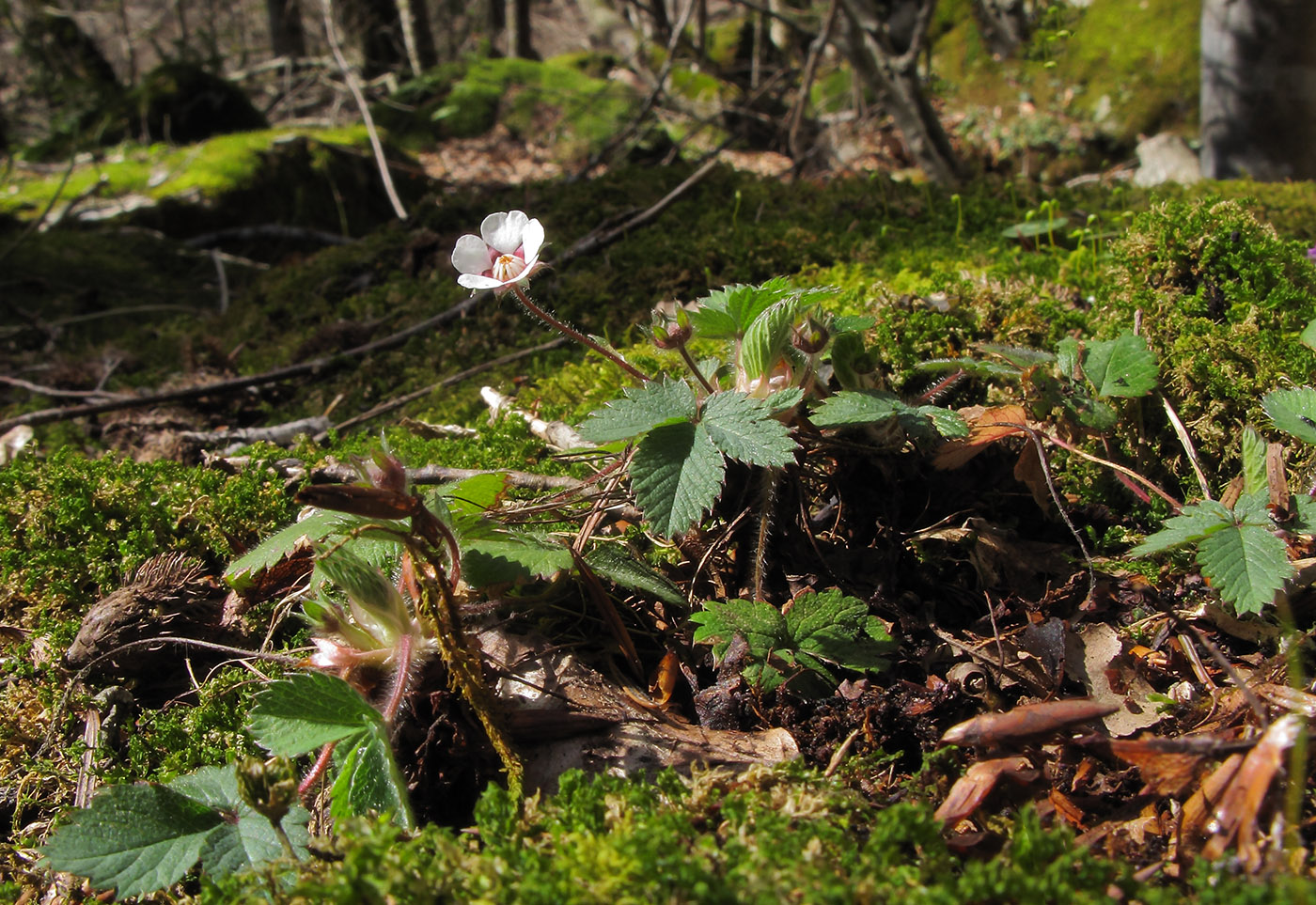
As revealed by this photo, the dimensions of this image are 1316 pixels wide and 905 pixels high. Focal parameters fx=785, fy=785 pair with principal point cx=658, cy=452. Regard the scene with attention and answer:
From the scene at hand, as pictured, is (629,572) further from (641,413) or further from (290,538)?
(290,538)

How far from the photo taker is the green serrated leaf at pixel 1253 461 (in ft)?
5.23

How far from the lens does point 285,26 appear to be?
12.8 metres

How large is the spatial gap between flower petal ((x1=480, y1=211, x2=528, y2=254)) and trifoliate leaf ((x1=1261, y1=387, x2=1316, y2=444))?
163 cm

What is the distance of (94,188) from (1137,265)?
24.5 ft

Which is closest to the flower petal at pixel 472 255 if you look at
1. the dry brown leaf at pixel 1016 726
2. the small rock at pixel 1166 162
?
the dry brown leaf at pixel 1016 726

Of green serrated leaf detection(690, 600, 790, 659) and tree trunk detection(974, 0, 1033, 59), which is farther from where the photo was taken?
tree trunk detection(974, 0, 1033, 59)

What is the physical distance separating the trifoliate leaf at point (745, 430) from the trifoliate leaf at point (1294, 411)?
41.6 inches

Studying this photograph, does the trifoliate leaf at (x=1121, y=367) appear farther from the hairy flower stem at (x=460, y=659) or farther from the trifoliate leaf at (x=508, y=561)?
the hairy flower stem at (x=460, y=659)

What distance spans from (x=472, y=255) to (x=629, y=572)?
759mm

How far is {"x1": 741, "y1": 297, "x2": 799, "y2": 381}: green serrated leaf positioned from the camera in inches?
61.5

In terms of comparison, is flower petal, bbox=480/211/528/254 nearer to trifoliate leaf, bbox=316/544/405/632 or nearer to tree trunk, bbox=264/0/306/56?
trifoliate leaf, bbox=316/544/405/632

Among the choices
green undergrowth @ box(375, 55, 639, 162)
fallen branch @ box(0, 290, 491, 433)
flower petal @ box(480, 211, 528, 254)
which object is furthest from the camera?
green undergrowth @ box(375, 55, 639, 162)

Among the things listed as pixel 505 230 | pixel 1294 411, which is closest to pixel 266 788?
pixel 505 230

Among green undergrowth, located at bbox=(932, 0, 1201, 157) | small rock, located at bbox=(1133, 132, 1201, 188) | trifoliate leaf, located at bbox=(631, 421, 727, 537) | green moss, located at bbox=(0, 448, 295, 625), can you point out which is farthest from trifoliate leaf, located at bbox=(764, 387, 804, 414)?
green undergrowth, located at bbox=(932, 0, 1201, 157)
